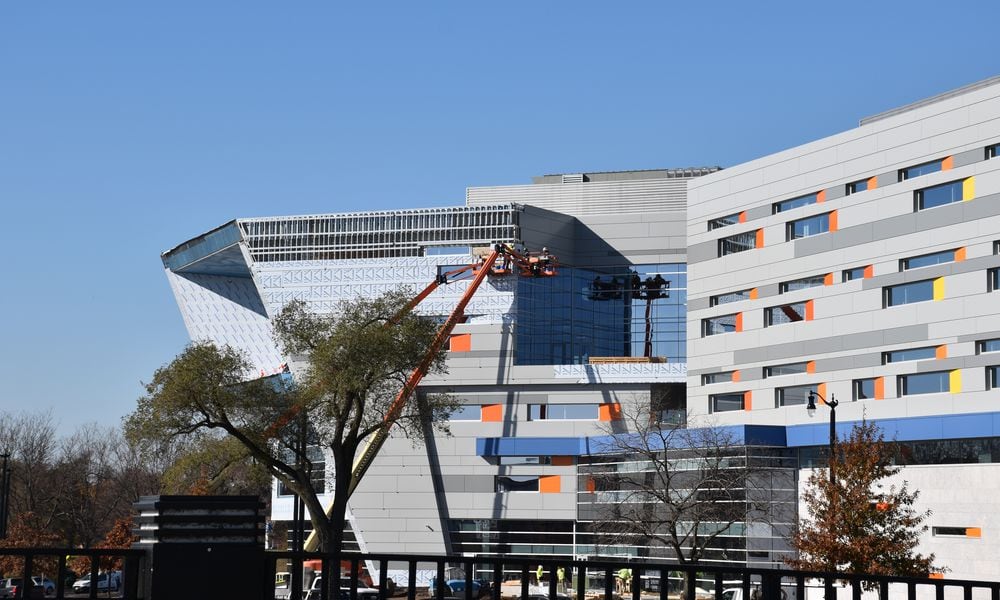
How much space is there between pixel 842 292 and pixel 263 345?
5190cm

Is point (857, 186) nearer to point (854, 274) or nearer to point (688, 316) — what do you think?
point (854, 274)

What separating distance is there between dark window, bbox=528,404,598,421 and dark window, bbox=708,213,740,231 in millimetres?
13819

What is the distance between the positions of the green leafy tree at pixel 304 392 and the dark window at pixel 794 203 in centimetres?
2000

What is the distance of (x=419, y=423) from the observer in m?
69.6

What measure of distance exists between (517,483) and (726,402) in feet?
50.3

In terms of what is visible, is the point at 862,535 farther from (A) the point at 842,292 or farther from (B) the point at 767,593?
(B) the point at 767,593

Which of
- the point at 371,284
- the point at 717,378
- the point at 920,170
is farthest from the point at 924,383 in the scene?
the point at 371,284

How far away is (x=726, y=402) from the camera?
73812 mm

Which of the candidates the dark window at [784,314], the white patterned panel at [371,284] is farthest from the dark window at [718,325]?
the white patterned panel at [371,284]

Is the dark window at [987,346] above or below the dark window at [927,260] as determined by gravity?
below

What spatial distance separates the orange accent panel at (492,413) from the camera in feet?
274

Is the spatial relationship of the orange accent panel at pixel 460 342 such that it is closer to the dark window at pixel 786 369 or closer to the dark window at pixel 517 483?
the dark window at pixel 517 483

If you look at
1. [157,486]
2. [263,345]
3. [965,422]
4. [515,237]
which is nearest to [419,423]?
[515,237]

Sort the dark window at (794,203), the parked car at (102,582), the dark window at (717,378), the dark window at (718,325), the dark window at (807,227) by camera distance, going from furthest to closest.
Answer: the parked car at (102,582)
the dark window at (718,325)
the dark window at (717,378)
the dark window at (794,203)
the dark window at (807,227)
